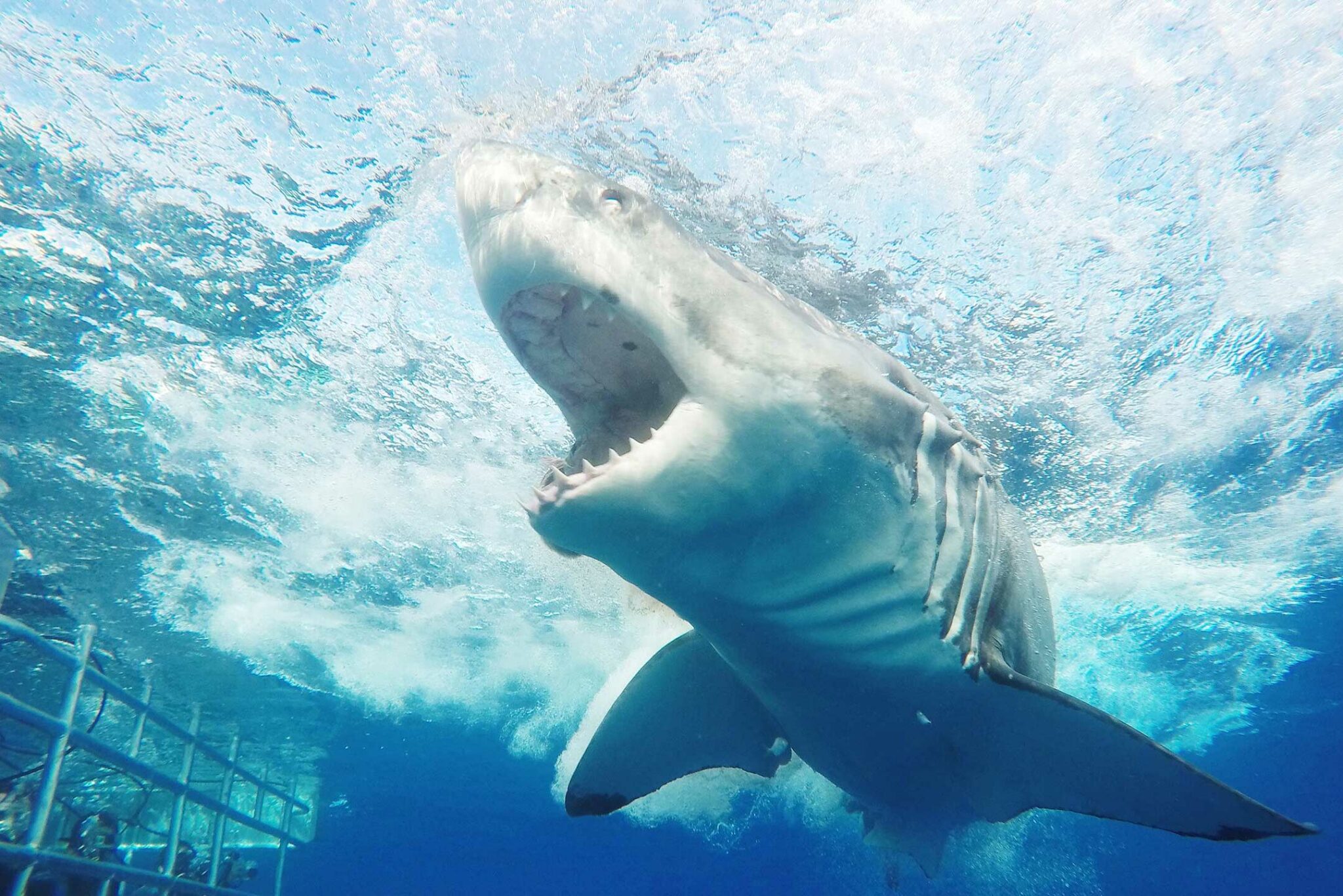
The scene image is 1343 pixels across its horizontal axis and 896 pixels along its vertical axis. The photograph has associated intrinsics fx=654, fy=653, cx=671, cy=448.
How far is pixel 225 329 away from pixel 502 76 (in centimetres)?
533

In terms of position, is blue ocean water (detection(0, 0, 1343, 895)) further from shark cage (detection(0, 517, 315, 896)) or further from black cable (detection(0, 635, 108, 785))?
shark cage (detection(0, 517, 315, 896))

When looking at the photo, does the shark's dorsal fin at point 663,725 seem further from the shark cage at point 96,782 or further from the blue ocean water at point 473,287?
the shark cage at point 96,782

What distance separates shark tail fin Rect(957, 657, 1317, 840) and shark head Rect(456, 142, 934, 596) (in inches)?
61.4

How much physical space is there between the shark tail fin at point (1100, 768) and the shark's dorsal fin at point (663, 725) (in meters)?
1.74

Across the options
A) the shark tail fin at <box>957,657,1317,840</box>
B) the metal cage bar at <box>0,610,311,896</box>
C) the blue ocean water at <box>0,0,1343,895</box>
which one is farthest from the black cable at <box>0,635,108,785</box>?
the shark tail fin at <box>957,657,1317,840</box>

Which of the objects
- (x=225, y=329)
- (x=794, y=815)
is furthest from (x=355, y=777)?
(x=225, y=329)

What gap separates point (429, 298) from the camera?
335 inches

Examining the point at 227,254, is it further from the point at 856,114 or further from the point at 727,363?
the point at 727,363

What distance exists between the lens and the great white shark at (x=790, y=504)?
94.0 inches

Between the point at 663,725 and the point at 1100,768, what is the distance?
112 inches

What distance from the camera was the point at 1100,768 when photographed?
11.4 ft

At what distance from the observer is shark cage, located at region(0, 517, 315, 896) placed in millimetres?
7359

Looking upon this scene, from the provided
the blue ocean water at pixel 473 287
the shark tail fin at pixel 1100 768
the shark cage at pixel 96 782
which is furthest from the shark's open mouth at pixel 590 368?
the shark cage at pixel 96 782

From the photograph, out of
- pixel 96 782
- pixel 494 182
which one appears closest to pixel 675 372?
pixel 494 182
